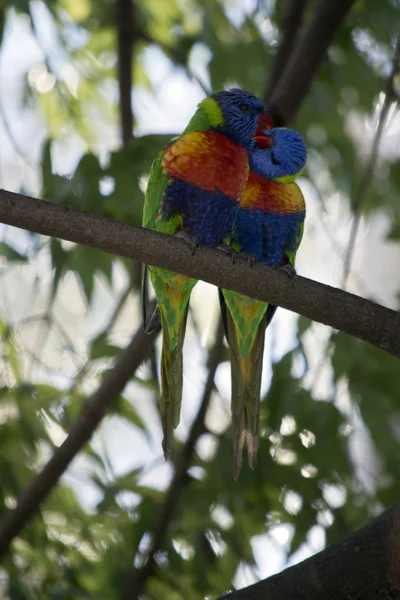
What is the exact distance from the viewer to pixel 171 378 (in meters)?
1.78

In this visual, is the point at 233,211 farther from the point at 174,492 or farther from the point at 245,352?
the point at 174,492

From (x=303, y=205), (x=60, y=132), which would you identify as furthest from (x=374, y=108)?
(x=60, y=132)

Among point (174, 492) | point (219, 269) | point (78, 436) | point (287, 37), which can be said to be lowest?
point (174, 492)

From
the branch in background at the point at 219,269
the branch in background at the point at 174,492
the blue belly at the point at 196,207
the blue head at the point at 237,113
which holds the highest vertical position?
the blue head at the point at 237,113

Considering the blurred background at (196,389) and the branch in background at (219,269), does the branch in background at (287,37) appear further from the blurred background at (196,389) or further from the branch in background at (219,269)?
the branch in background at (219,269)

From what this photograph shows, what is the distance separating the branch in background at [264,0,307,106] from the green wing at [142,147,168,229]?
687 millimetres

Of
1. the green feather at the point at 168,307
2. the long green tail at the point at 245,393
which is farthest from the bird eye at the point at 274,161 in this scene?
the long green tail at the point at 245,393

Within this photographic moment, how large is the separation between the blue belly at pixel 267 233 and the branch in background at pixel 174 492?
0.38m

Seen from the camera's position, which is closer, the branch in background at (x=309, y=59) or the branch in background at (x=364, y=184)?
the branch in background at (x=364, y=184)

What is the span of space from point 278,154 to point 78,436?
92 cm

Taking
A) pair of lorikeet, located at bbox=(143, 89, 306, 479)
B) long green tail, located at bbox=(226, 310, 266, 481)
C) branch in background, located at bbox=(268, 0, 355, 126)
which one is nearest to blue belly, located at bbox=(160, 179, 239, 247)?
pair of lorikeet, located at bbox=(143, 89, 306, 479)

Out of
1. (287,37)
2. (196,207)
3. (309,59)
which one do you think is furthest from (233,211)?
(287,37)

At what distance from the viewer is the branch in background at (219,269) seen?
1.35m

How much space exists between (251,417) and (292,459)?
0.39 m
